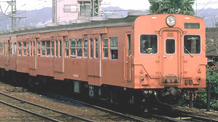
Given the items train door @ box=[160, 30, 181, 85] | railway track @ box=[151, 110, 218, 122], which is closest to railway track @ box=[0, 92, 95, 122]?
railway track @ box=[151, 110, 218, 122]

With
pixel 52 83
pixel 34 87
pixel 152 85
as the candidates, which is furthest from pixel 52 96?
pixel 152 85

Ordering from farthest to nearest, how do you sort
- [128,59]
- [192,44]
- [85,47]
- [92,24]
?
[85,47] → [92,24] → [192,44] → [128,59]

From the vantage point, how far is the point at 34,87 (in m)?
25.1

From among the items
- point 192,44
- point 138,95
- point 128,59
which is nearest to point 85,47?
point 128,59

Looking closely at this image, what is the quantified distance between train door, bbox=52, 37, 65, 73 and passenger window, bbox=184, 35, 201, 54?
6.36 meters

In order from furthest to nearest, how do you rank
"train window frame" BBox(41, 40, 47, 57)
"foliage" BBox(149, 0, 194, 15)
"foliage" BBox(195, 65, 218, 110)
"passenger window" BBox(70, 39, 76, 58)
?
"foliage" BBox(149, 0, 194, 15) < "train window frame" BBox(41, 40, 47, 57) < "passenger window" BBox(70, 39, 76, 58) < "foliage" BBox(195, 65, 218, 110)

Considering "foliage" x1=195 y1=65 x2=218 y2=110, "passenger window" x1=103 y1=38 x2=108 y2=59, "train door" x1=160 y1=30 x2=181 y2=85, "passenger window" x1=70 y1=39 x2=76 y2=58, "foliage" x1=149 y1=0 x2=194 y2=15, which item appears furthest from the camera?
"foliage" x1=149 y1=0 x2=194 y2=15

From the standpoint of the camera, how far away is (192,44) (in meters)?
14.3

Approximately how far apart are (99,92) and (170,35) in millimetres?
3850

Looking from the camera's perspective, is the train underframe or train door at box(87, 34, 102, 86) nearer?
the train underframe

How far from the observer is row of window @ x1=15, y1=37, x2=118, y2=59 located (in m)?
15.0

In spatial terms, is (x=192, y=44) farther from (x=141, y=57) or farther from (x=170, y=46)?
(x=141, y=57)

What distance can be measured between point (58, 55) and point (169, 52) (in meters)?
6.66

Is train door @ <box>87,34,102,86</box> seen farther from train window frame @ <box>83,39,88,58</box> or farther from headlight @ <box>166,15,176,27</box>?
headlight @ <box>166,15,176,27</box>
